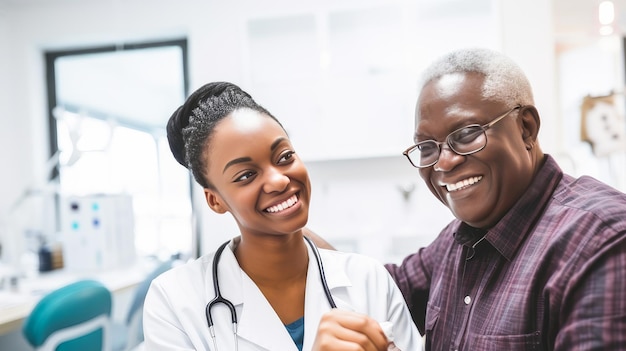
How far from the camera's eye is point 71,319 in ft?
5.53

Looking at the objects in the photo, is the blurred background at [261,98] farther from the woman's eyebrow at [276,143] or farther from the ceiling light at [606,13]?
the woman's eyebrow at [276,143]

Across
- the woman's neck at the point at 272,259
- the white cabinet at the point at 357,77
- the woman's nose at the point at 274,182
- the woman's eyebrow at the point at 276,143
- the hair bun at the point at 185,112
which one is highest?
the white cabinet at the point at 357,77

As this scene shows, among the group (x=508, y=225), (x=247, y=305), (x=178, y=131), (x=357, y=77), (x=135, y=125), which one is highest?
(x=357, y=77)

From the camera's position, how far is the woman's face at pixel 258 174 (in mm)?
927

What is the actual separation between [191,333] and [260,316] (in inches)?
5.5

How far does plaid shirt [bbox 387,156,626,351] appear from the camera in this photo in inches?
28.4

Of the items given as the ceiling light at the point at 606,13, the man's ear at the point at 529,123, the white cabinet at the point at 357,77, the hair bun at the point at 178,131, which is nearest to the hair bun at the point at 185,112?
the hair bun at the point at 178,131

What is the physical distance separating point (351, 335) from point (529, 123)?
55 centimetres

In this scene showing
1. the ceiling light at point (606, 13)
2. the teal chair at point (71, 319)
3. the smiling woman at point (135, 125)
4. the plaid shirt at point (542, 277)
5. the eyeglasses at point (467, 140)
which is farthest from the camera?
the smiling woman at point (135, 125)

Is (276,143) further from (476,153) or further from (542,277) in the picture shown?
(542,277)

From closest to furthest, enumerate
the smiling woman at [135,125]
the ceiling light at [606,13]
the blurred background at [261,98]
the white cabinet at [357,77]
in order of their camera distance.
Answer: the ceiling light at [606,13] → the blurred background at [261,98] → the white cabinet at [357,77] → the smiling woman at [135,125]

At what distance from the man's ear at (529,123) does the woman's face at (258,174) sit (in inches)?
18.0

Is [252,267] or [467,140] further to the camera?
[252,267]

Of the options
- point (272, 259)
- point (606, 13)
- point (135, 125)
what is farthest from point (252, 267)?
point (135, 125)
